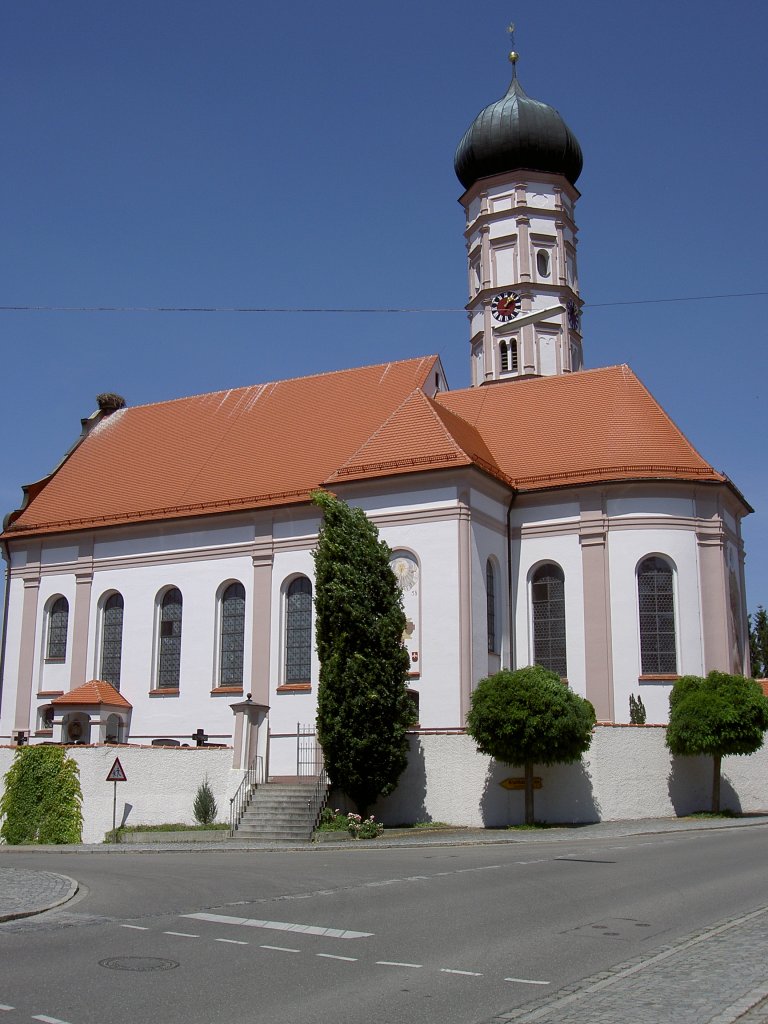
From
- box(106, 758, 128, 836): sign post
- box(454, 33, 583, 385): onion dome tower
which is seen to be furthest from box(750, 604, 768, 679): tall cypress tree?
box(106, 758, 128, 836): sign post

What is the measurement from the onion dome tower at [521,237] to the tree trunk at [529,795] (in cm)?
2530

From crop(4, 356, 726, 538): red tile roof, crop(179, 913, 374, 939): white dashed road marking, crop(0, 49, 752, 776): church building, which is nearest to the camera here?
crop(179, 913, 374, 939): white dashed road marking

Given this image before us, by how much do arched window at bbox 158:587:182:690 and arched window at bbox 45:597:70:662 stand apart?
3.79 meters

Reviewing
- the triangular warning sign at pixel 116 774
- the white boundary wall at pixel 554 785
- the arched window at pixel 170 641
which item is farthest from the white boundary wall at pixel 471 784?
the arched window at pixel 170 641

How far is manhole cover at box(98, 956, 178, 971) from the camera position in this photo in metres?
8.67

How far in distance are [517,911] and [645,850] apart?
7913 millimetres

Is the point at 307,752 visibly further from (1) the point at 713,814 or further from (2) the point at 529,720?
(1) the point at 713,814

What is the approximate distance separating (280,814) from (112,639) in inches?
492

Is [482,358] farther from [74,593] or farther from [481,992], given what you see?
[481,992]

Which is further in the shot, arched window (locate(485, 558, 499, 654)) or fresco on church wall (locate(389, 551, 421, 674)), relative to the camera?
arched window (locate(485, 558, 499, 654))

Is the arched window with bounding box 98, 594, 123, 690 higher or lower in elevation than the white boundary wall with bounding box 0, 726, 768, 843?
higher

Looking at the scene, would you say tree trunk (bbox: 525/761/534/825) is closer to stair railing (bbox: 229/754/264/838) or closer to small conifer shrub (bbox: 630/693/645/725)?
small conifer shrub (bbox: 630/693/645/725)

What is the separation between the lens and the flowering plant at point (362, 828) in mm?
23766

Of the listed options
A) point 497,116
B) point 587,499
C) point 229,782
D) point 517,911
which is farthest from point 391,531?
point 497,116
